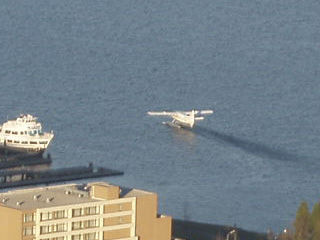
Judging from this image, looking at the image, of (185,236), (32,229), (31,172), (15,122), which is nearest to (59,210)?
(32,229)

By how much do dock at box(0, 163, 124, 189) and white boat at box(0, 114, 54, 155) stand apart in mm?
3599

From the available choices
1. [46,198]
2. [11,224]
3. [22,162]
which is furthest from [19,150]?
[11,224]

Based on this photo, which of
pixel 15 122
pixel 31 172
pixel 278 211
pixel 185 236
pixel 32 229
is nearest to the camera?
pixel 32 229

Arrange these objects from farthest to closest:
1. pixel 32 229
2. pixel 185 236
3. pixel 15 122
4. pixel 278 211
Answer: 1. pixel 15 122
2. pixel 278 211
3. pixel 185 236
4. pixel 32 229

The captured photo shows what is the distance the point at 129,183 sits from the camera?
76562 mm

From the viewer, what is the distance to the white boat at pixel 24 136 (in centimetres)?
8246

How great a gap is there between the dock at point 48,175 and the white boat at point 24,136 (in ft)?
11.8

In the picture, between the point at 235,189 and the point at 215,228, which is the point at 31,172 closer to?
the point at 235,189

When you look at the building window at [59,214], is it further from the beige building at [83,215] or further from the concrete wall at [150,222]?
the concrete wall at [150,222]

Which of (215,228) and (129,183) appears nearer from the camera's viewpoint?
(215,228)

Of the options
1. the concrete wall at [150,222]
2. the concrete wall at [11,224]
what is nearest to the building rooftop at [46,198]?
the concrete wall at [11,224]

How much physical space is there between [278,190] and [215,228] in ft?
25.3

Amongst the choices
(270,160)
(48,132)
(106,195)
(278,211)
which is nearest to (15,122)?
(48,132)

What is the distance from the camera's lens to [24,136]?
273ft
